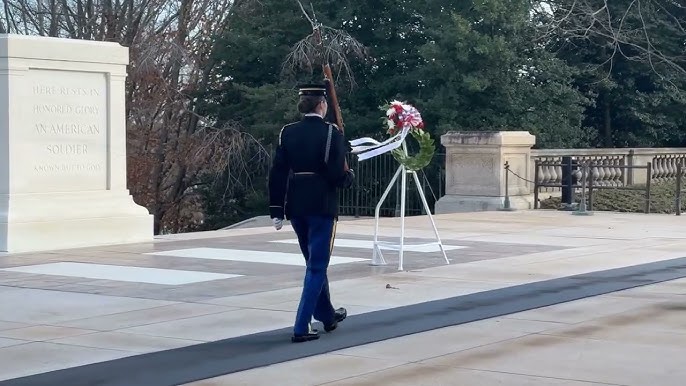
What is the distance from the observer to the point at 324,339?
342 inches

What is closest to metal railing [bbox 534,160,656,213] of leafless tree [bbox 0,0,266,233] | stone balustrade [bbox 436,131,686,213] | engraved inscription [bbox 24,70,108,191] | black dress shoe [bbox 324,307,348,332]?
stone balustrade [bbox 436,131,686,213]

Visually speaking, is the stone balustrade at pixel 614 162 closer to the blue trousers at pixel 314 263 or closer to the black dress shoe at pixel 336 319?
the black dress shoe at pixel 336 319

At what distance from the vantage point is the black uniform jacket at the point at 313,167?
27.8 ft

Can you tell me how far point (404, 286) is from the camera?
11680 millimetres

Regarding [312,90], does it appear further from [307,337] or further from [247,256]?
[247,256]

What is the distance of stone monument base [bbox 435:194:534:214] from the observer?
23.4 metres

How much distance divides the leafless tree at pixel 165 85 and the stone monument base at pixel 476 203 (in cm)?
806

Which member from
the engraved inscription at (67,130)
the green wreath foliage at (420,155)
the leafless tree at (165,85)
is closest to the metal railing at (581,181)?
the leafless tree at (165,85)

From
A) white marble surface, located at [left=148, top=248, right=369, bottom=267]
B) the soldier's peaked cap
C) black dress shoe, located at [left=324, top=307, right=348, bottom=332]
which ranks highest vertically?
the soldier's peaked cap

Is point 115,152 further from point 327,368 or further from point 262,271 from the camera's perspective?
point 327,368

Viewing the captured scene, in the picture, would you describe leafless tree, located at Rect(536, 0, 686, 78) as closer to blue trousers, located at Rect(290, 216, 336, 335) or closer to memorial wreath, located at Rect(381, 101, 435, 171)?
memorial wreath, located at Rect(381, 101, 435, 171)

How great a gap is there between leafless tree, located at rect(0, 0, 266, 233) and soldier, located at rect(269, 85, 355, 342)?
2187cm

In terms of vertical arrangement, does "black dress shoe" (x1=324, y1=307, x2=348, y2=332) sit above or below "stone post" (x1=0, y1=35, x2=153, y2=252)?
below

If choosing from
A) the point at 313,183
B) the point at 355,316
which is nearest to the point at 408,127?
the point at 355,316
